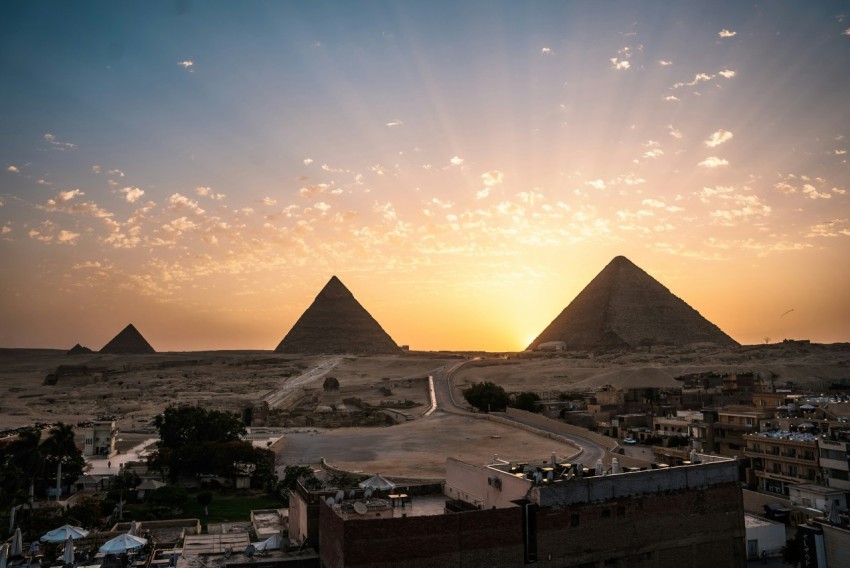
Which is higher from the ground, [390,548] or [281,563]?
[390,548]

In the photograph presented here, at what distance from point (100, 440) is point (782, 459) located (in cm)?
3944

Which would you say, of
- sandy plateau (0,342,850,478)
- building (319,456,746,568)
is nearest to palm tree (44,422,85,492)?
sandy plateau (0,342,850,478)

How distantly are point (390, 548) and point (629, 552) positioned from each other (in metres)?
6.09

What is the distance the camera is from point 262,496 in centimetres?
3606

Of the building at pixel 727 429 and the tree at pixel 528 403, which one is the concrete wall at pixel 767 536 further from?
the tree at pixel 528 403

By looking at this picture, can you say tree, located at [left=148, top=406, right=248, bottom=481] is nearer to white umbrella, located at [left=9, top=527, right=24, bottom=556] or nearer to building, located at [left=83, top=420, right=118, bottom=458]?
building, located at [left=83, top=420, right=118, bottom=458]

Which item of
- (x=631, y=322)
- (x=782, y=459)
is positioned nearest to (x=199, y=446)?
(x=782, y=459)

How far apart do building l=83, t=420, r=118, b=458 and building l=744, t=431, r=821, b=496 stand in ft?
124

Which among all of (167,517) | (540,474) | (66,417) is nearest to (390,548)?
(540,474)

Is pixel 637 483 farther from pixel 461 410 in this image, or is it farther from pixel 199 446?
pixel 461 410

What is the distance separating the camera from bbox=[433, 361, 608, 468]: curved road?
40.6 m

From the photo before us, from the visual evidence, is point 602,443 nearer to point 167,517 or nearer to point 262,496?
point 262,496

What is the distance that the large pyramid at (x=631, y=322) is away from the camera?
174 m

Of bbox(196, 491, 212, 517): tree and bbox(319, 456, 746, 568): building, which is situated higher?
bbox(319, 456, 746, 568): building
